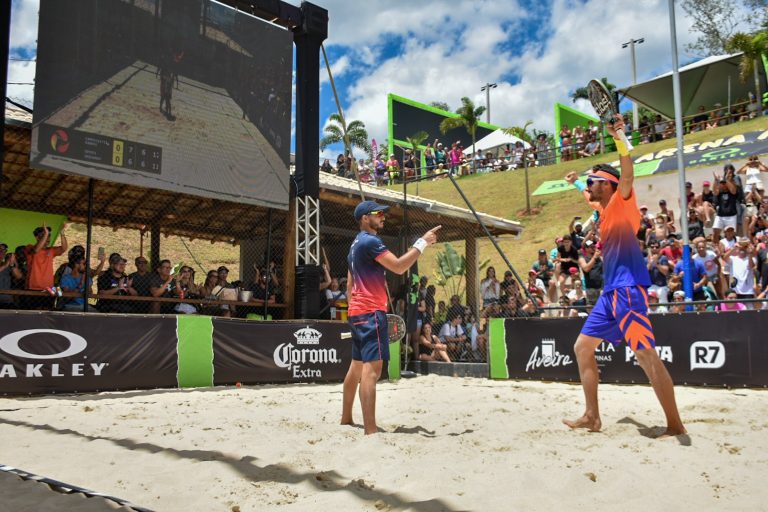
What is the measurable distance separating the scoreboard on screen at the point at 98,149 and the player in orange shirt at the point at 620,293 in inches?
285

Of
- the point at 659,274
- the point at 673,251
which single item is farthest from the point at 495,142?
the point at 659,274

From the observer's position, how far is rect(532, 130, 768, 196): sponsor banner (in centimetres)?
2186

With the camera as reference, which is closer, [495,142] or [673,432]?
[673,432]

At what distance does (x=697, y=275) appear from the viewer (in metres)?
11.7

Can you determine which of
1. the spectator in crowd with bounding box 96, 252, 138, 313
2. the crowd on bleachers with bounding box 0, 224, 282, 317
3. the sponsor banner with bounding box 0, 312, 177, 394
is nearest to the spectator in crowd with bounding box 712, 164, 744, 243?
the crowd on bleachers with bounding box 0, 224, 282, 317

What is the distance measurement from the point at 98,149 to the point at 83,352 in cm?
318

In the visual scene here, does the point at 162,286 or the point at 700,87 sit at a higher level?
the point at 700,87

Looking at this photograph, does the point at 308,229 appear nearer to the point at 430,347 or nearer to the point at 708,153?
the point at 430,347

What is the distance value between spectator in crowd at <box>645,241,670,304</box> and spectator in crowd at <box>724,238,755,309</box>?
43.3 inches

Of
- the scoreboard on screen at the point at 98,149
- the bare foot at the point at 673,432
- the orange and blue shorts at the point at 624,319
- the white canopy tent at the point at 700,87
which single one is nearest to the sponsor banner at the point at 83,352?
the scoreboard on screen at the point at 98,149

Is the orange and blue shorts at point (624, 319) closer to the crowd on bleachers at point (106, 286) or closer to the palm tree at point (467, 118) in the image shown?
the crowd on bleachers at point (106, 286)

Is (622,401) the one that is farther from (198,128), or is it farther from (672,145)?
(672,145)

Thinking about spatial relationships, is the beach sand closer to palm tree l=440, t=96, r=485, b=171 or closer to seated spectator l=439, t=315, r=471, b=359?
seated spectator l=439, t=315, r=471, b=359

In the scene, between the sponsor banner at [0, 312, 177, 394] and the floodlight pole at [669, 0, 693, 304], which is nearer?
the sponsor banner at [0, 312, 177, 394]
